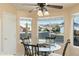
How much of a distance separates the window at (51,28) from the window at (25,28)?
3.9 inches

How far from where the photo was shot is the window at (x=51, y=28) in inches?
69.3

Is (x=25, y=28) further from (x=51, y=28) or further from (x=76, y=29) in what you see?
(x=76, y=29)

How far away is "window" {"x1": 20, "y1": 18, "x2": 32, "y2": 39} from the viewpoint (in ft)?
5.83

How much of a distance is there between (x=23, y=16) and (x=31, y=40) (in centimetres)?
25

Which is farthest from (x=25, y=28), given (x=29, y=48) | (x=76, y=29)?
(x=76, y=29)

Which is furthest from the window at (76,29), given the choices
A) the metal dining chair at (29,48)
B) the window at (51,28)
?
the metal dining chair at (29,48)

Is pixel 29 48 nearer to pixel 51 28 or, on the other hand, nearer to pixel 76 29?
pixel 51 28

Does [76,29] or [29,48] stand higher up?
[76,29]

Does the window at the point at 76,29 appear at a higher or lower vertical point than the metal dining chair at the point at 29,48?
higher

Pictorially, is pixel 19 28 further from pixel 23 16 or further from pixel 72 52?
pixel 72 52

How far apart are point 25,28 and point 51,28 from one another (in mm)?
256

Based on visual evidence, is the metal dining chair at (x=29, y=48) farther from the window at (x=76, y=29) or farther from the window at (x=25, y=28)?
the window at (x=76, y=29)

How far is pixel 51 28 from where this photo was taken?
1759 millimetres

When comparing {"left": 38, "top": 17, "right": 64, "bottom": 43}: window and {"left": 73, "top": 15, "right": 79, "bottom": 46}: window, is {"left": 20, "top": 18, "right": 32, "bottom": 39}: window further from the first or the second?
{"left": 73, "top": 15, "right": 79, "bottom": 46}: window
